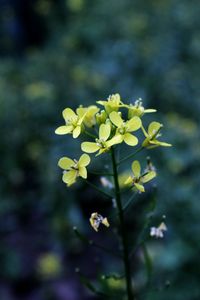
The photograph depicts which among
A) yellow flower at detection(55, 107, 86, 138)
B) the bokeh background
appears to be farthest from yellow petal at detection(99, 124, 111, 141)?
the bokeh background

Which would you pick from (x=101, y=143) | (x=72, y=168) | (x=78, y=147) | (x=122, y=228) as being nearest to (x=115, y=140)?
(x=101, y=143)

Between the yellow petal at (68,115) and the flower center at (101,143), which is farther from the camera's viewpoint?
the yellow petal at (68,115)

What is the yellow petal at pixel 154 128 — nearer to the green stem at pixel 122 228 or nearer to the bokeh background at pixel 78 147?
the green stem at pixel 122 228

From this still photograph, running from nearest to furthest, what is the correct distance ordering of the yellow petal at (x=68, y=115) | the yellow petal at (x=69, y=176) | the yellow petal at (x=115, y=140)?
the yellow petal at (x=115, y=140)
the yellow petal at (x=69, y=176)
the yellow petal at (x=68, y=115)

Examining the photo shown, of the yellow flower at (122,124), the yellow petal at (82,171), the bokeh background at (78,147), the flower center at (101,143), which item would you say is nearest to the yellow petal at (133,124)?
the yellow flower at (122,124)

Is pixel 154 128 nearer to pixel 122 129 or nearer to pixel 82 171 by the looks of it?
pixel 122 129

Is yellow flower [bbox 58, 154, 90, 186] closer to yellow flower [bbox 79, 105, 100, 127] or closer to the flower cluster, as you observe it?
the flower cluster
